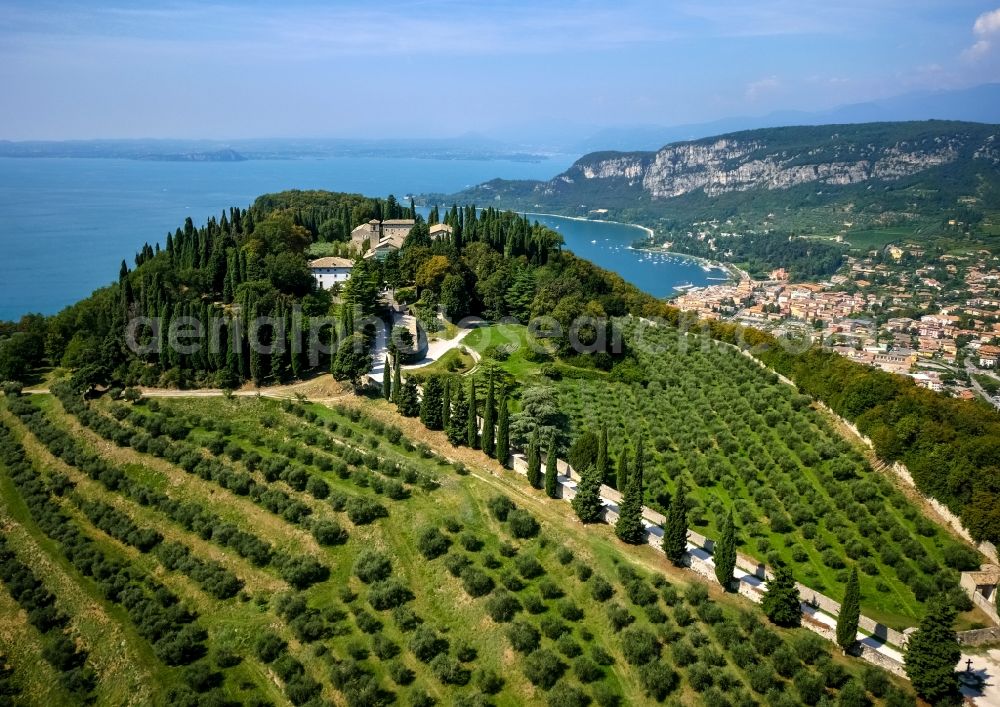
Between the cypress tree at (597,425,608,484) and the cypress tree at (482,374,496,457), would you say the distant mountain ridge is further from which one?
the cypress tree at (482,374,496,457)

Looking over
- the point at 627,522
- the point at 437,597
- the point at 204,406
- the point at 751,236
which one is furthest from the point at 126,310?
the point at 751,236

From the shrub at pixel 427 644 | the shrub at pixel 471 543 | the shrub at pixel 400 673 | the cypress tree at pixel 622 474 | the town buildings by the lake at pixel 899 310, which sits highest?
the cypress tree at pixel 622 474

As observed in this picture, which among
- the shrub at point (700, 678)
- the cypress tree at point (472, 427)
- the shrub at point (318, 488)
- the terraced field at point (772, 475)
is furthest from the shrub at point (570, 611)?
the cypress tree at point (472, 427)

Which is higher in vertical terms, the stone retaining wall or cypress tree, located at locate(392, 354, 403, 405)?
cypress tree, located at locate(392, 354, 403, 405)

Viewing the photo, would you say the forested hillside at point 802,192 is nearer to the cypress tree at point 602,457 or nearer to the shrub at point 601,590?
the cypress tree at point 602,457

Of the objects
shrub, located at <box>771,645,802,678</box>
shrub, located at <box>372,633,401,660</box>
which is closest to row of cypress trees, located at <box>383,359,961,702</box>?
shrub, located at <box>771,645,802,678</box>

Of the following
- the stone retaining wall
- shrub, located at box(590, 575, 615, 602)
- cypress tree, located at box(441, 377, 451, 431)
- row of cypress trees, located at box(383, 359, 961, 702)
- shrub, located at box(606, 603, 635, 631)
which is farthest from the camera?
cypress tree, located at box(441, 377, 451, 431)

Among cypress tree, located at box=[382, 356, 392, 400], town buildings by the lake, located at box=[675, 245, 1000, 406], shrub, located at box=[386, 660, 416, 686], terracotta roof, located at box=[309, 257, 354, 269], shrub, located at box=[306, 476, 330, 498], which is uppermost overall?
terracotta roof, located at box=[309, 257, 354, 269]

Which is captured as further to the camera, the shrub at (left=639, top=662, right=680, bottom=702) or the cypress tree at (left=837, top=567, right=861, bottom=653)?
the cypress tree at (left=837, top=567, right=861, bottom=653)
